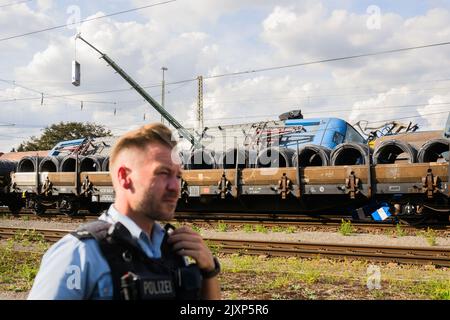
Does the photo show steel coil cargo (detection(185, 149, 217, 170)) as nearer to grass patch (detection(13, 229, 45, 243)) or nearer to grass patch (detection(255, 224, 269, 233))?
grass patch (detection(255, 224, 269, 233))

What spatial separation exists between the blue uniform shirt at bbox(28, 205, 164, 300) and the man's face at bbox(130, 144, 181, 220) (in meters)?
0.25

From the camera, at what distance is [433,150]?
1141cm

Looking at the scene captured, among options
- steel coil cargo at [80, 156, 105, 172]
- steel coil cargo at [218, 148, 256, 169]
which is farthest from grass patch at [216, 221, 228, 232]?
steel coil cargo at [80, 156, 105, 172]

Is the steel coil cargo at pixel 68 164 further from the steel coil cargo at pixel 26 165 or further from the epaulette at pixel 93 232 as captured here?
the epaulette at pixel 93 232

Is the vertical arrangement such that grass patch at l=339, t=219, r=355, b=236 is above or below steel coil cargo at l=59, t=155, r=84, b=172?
below

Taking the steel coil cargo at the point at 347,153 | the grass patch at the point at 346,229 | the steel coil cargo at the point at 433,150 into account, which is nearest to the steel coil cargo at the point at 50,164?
the steel coil cargo at the point at 347,153

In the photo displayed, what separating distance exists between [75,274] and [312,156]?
40.6ft

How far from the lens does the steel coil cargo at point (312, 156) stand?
12.6m

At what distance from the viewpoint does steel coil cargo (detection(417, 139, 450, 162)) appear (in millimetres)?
11078

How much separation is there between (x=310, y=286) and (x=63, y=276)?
543cm

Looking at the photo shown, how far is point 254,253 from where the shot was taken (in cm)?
920

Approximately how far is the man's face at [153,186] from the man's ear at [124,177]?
2 centimetres
